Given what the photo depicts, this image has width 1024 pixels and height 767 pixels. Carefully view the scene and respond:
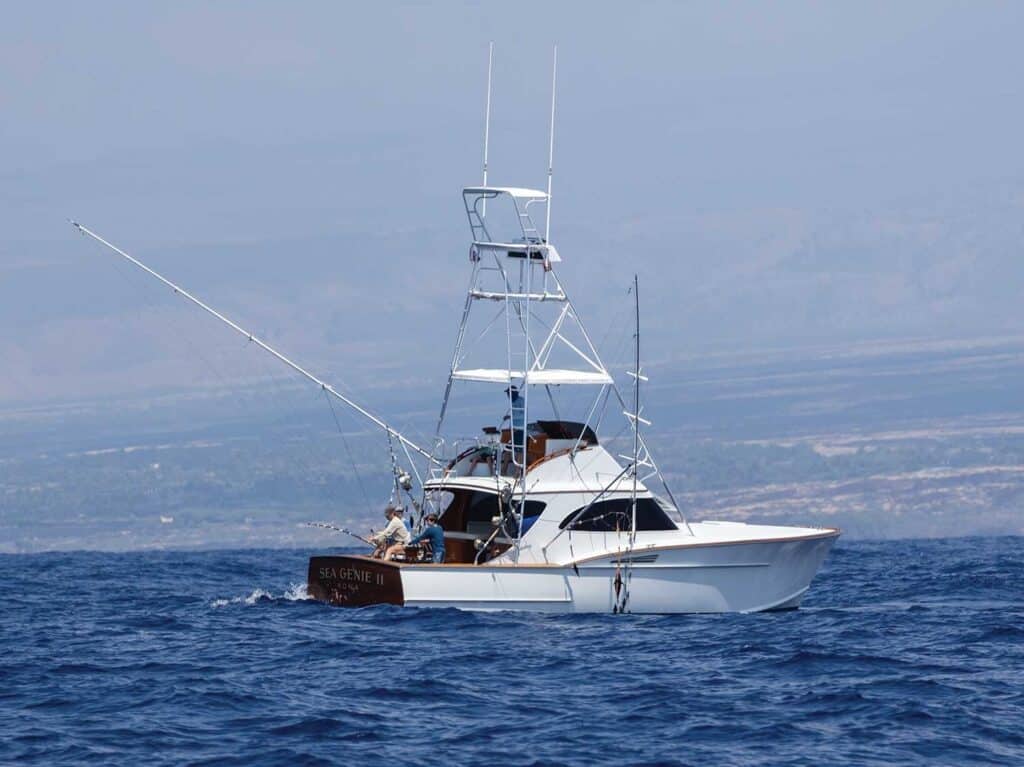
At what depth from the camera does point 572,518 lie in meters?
44.8

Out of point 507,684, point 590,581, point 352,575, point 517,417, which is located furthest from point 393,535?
point 507,684

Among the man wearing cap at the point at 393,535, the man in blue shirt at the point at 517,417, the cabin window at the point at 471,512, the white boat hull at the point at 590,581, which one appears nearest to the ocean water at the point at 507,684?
the white boat hull at the point at 590,581

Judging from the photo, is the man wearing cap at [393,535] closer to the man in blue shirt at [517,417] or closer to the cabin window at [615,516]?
the man in blue shirt at [517,417]

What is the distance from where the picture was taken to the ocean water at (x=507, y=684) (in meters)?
30.9

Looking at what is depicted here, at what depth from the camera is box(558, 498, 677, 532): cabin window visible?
44.7 metres

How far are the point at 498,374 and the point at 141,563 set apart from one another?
1009 inches

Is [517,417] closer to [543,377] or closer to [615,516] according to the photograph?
[543,377]

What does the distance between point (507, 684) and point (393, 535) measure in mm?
10779

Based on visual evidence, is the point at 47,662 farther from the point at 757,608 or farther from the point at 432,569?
the point at 757,608

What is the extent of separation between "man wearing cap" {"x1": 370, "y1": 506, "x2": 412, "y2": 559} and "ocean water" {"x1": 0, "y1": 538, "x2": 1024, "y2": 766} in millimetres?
2005

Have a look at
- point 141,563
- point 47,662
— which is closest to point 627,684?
point 47,662

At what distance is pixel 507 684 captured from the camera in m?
35.9

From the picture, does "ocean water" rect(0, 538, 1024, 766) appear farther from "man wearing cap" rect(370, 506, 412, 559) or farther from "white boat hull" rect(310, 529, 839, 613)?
"man wearing cap" rect(370, 506, 412, 559)

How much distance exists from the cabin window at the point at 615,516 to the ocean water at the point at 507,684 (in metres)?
2.06
